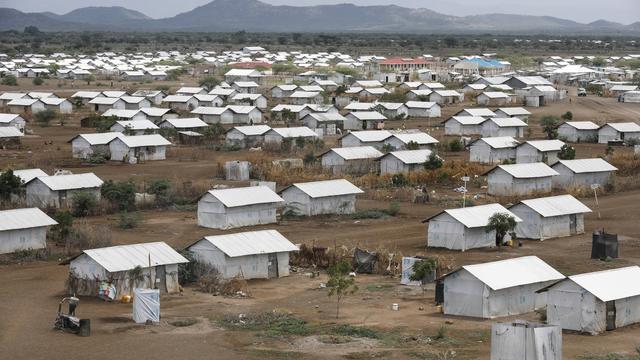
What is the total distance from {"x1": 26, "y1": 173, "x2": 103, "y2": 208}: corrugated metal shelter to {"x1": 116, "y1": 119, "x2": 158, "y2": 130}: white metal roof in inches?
863

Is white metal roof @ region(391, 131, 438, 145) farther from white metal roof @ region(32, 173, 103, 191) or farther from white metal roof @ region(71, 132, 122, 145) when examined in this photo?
white metal roof @ region(32, 173, 103, 191)

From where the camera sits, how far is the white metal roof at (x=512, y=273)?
27.7 metres

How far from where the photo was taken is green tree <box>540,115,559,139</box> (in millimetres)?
66562

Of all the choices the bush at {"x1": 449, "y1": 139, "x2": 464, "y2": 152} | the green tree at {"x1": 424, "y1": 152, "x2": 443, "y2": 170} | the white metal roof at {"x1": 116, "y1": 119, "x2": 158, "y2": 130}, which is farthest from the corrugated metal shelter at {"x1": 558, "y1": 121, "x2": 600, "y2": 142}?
the white metal roof at {"x1": 116, "y1": 119, "x2": 158, "y2": 130}

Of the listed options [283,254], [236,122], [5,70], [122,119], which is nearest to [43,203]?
[283,254]

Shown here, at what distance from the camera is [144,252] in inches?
1196

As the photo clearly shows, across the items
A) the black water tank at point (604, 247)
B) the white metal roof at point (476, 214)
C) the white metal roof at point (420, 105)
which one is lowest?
the white metal roof at point (420, 105)

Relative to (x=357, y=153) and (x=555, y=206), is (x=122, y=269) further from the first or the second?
(x=357, y=153)

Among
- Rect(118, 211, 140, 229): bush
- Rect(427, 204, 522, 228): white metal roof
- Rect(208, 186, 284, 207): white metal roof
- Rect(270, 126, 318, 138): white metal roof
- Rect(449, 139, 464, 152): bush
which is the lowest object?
Rect(449, 139, 464, 152): bush

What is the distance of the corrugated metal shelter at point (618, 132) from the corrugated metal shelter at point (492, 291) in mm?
38371

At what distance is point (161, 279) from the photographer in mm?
29969

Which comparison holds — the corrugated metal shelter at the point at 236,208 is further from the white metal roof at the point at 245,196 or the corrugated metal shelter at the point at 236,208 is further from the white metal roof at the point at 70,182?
the white metal roof at the point at 70,182

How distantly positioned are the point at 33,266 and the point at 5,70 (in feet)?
292

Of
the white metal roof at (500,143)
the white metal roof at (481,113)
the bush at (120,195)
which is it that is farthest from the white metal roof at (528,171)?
the white metal roof at (481,113)
